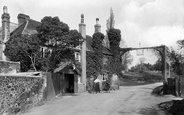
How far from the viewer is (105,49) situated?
1416 inches

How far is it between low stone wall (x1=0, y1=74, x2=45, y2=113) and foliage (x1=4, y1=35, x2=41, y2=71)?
12.1 ft

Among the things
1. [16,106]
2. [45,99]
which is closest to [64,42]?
[45,99]

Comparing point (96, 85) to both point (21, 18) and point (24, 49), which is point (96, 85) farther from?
point (21, 18)

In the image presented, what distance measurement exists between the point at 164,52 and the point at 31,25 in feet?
74.7

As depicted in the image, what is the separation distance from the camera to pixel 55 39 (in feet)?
62.4

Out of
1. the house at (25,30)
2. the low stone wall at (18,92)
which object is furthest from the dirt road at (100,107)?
the house at (25,30)

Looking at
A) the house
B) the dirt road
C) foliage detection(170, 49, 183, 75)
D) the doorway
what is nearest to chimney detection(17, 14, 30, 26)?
the house

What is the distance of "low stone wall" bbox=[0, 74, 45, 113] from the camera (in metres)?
11.7

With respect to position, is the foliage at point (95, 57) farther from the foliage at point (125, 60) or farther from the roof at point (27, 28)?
the foliage at point (125, 60)

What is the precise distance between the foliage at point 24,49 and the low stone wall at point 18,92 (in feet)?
12.1

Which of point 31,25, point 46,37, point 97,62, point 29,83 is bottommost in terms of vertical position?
point 29,83

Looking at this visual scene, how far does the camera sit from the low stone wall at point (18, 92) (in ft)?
38.5

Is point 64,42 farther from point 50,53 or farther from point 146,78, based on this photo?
point 146,78

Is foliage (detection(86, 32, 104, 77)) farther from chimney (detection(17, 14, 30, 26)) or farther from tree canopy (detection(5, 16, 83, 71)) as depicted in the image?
chimney (detection(17, 14, 30, 26))
